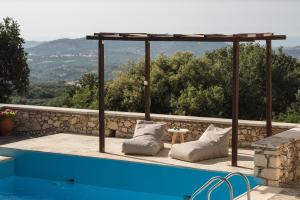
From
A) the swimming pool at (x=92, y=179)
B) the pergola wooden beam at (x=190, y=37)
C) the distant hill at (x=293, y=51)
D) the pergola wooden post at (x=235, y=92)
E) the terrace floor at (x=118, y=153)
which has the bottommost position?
the swimming pool at (x=92, y=179)

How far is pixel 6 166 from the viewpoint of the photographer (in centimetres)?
1073

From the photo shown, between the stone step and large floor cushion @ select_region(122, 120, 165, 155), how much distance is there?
2219mm

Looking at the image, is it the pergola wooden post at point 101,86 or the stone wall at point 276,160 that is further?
the pergola wooden post at point 101,86

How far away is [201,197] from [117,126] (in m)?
3.76

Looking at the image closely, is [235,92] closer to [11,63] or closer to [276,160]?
[276,160]

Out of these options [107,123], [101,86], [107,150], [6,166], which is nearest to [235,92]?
[101,86]

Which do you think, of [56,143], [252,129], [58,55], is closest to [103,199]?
[56,143]

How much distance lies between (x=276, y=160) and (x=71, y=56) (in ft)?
145

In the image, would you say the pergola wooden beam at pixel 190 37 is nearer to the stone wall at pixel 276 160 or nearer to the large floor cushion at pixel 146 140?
the large floor cushion at pixel 146 140

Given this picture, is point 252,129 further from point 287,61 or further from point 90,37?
point 287,61

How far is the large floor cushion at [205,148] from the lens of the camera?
9812 millimetres

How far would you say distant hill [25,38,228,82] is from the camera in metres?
43.2

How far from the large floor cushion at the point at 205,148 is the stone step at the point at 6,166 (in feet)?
10.3

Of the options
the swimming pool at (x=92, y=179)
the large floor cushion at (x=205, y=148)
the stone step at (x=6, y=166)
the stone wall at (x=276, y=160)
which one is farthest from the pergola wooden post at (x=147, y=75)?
the stone wall at (x=276, y=160)
